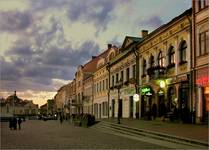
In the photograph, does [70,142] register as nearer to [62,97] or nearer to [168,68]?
[168,68]

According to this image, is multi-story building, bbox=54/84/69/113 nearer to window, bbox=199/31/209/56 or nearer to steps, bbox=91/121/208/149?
steps, bbox=91/121/208/149

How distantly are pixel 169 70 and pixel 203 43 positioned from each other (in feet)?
21.4

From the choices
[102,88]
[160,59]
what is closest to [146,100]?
[160,59]

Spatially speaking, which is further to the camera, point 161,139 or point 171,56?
point 171,56

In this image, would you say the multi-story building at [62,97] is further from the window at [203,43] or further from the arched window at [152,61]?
the window at [203,43]

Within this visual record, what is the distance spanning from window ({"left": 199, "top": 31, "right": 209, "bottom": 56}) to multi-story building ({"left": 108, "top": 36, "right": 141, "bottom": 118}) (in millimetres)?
14649

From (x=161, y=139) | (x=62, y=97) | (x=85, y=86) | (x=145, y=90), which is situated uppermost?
(x=85, y=86)

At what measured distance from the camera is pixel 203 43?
105 feet

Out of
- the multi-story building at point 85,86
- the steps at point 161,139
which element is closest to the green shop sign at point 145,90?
the steps at point 161,139

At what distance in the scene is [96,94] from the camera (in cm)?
7225

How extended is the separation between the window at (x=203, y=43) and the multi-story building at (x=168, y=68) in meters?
1.65

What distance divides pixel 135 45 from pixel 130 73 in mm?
3911

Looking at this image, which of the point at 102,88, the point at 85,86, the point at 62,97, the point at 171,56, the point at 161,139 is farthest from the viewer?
the point at 62,97

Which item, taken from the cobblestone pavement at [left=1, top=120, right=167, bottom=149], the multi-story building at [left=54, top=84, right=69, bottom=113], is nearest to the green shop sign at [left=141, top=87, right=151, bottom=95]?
the cobblestone pavement at [left=1, top=120, right=167, bottom=149]
